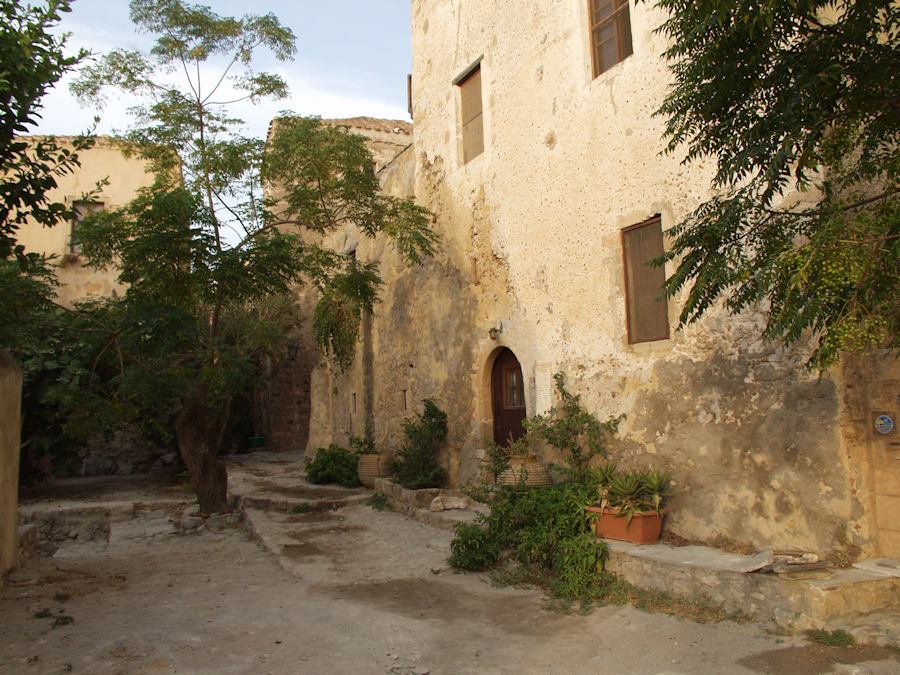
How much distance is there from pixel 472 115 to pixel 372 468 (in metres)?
6.10

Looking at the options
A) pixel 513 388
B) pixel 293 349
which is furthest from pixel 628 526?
pixel 293 349

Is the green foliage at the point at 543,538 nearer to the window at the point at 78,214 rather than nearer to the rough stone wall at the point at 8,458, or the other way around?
the rough stone wall at the point at 8,458

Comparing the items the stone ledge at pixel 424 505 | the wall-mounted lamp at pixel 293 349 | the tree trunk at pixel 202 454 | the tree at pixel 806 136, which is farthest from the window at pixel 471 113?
the wall-mounted lamp at pixel 293 349

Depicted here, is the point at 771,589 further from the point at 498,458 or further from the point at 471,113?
the point at 471,113

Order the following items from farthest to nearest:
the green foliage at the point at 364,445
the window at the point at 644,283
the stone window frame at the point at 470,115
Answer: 1. the green foliage at the point at 364,445
2. the stone window frame at the point at 470,115
3. the window at the point at 644,283

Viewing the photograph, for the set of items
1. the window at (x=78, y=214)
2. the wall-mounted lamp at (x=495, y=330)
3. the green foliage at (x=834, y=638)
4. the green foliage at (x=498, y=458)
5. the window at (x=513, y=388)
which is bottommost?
the green foliage at (x=834, y=638)

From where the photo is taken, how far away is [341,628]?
545 cm

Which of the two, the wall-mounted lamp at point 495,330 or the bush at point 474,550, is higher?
the wall-mounted lamp at point 495,330

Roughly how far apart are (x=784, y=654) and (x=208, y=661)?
3.73 meters

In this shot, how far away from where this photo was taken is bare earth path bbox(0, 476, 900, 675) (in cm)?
459

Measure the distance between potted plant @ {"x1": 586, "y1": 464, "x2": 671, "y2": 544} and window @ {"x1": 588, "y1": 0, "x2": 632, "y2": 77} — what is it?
178 inches

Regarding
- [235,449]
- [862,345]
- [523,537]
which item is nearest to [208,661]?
[523,537]

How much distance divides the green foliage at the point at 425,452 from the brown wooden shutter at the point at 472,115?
398 cm

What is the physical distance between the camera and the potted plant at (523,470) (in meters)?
8.26
